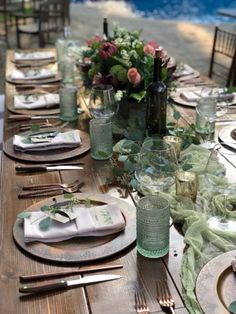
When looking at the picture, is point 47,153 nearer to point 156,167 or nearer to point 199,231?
point 156,167

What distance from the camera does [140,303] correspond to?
92cm

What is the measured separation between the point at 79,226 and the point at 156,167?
31 centimetres

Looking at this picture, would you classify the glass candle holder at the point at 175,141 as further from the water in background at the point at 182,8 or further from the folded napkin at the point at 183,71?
the water in background at the point at 182,8

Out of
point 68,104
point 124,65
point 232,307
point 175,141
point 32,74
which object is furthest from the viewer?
point 32,74

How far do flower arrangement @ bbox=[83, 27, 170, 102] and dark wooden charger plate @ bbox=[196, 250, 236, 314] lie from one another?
0.84 meters

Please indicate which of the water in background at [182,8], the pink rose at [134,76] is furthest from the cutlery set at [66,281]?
the water in background at [182,8]

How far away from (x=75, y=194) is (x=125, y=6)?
1104cm

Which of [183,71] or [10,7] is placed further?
[10,7]

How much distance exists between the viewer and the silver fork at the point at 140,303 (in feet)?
2.96

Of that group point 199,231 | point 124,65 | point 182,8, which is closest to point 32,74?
point 124,65

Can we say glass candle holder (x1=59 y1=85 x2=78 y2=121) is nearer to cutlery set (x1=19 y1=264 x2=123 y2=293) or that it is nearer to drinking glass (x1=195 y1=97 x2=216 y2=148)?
drinking glass (x1=195 y1=97 x2=216 y2=148)

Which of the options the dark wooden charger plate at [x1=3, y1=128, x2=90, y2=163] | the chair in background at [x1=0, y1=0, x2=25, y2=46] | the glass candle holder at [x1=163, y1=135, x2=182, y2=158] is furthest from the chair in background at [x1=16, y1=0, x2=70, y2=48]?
the glass candle holder at [x1=163, y1=135, x2=182, y2=158]

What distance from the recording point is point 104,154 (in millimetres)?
1567

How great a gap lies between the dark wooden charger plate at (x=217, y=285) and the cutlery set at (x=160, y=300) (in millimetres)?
60
